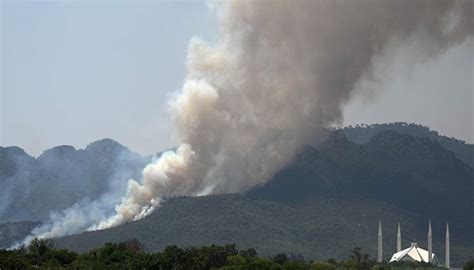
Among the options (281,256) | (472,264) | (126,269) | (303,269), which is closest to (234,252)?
(281,256)

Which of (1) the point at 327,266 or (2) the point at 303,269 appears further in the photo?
(1) the point at 327,266

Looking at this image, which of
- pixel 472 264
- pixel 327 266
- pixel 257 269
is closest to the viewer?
pixel 257 269

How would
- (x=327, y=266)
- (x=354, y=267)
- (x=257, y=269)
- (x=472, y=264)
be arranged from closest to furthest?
(x=257, y=269) < (x=327, y=266) < (x=354, y=267) < (x=472, y=264)

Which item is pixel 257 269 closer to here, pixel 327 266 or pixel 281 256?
pixel 327 266

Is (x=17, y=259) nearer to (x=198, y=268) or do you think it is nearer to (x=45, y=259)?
(x=45, y=259)

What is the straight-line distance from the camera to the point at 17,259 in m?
126

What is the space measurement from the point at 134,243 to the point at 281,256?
69.8ft

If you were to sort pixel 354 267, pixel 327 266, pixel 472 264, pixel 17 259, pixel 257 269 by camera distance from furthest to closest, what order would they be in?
pixel 472 264 → pixel 354 267 → pixel 327 266 → pixel 257 269 → pixel 17 259

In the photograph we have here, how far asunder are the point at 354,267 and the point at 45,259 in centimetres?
5091

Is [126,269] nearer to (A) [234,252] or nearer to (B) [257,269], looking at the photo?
(B) [257,269]

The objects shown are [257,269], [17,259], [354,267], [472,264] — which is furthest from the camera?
[472,264]

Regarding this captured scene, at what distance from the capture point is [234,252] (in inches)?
6511

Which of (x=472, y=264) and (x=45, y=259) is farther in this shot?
(x=472, y=264)

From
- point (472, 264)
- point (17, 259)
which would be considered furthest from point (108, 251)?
point (472, 264)
